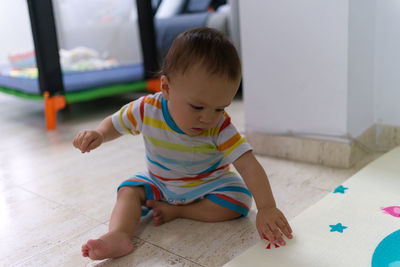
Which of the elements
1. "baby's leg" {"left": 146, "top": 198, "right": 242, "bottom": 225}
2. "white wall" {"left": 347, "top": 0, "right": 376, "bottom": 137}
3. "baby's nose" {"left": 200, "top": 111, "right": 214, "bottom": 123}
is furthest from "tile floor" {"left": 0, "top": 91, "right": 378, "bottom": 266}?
"baby's nose" {"left": 200, "top": 111, "right": 214, "bottom": 123}

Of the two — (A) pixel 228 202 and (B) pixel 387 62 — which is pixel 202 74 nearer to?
(A) pixel 228 202

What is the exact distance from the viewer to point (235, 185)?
0.81 meters

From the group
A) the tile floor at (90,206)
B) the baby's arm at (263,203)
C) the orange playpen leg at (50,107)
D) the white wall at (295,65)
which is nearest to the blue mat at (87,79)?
the orange playpen leg at (50,107)

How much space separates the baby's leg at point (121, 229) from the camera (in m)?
0.66

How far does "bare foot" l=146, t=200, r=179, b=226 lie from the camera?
0.81 meters

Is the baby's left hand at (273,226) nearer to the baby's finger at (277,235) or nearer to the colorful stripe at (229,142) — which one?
the baby's finger at (277,235)

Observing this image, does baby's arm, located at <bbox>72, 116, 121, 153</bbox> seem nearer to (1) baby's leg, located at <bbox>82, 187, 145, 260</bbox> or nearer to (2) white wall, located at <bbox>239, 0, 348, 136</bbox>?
(1) baby's leg, located at <bbox>82, 187, 145, 260</bbox>

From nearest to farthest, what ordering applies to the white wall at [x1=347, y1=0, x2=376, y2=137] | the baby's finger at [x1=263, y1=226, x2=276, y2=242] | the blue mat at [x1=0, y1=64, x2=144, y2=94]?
the baby's finger at [x1=263, y1=226, x2=276, y2=242] < the white wall at [x1=347, y1=0, x2=376, y2=137] < the blue mat at [x1=0, y1=64, x2=144, y2=94]

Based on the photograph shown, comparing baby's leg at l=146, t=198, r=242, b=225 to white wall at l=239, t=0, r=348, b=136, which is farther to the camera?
white wall at l=239, t=0, r=348, b=136

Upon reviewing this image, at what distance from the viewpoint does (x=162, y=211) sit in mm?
819

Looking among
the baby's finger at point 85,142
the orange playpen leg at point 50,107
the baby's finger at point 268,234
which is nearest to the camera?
the baby's finger at point 268,234

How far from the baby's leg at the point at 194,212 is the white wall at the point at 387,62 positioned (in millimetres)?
676

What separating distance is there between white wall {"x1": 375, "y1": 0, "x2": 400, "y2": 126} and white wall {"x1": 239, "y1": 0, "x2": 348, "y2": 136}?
0.76 ft

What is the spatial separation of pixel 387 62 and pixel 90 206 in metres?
0.94
